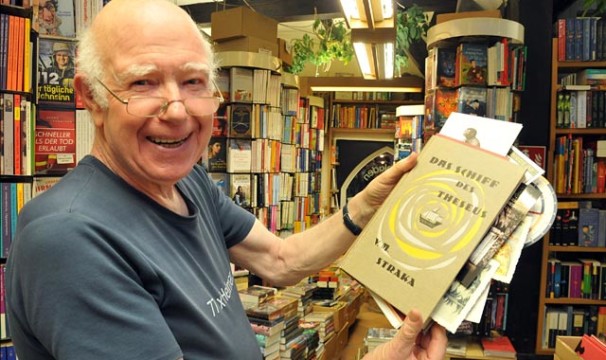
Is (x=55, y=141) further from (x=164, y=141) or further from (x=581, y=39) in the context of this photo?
(x=581, y=39)

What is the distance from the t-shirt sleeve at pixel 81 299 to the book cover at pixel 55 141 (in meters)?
1.64

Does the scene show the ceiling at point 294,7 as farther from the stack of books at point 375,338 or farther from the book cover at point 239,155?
the stack of books at point 375,338

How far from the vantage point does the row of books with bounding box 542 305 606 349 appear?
4.05 meters

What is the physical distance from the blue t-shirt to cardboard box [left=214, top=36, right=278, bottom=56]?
11.6 ft

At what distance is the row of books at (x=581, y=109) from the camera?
403 centimetres

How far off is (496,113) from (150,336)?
341cm

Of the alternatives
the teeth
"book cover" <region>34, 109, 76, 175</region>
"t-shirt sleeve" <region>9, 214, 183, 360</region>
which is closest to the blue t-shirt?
"t-shirt sleeve" <region>9, 214, 183, 360</region>

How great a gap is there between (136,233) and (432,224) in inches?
25.9

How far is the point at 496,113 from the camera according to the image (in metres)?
3.63

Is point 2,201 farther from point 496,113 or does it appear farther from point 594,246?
point 594,246

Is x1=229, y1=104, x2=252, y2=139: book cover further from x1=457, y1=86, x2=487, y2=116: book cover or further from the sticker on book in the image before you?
the sticker on book

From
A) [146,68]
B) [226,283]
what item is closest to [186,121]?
[146,68]

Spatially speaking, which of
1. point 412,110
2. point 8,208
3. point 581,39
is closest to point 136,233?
point 8,208

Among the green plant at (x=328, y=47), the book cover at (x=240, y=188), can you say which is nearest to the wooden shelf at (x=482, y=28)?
the green plant at (x=328, y=47)
